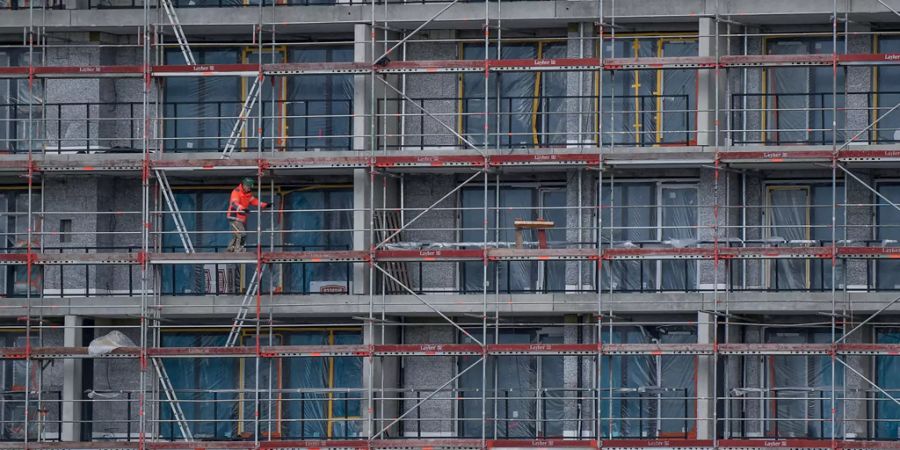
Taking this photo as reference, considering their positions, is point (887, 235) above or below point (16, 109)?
below

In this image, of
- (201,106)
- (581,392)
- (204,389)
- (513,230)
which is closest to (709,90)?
(513,230)

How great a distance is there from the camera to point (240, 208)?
1661 inches

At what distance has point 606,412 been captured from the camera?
42250mm

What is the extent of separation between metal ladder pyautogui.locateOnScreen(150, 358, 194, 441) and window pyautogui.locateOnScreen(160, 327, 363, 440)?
30cm

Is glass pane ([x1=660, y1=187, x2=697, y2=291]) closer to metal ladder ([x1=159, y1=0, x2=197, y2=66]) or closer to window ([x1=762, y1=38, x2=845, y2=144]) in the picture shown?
window ([x1=762, y1=38, x2=845, y2=144])

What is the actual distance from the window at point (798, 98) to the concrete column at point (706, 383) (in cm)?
369

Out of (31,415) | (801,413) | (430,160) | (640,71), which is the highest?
(640,71)

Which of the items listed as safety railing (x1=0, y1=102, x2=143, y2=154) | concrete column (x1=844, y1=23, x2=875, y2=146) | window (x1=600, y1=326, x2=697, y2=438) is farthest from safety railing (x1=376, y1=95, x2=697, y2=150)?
safety railing (x1=0, y1=102, x2=143, y2=154)

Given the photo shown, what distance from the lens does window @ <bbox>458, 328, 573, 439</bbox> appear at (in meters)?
42.6

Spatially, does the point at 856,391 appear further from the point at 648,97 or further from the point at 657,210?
the point at 648,97

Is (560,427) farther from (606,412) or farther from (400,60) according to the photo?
(400,60)

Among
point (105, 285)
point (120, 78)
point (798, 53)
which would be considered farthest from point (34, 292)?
point (798, 53)

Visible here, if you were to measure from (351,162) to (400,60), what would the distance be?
2.62 meters

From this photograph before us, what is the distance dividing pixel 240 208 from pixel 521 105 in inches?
220
